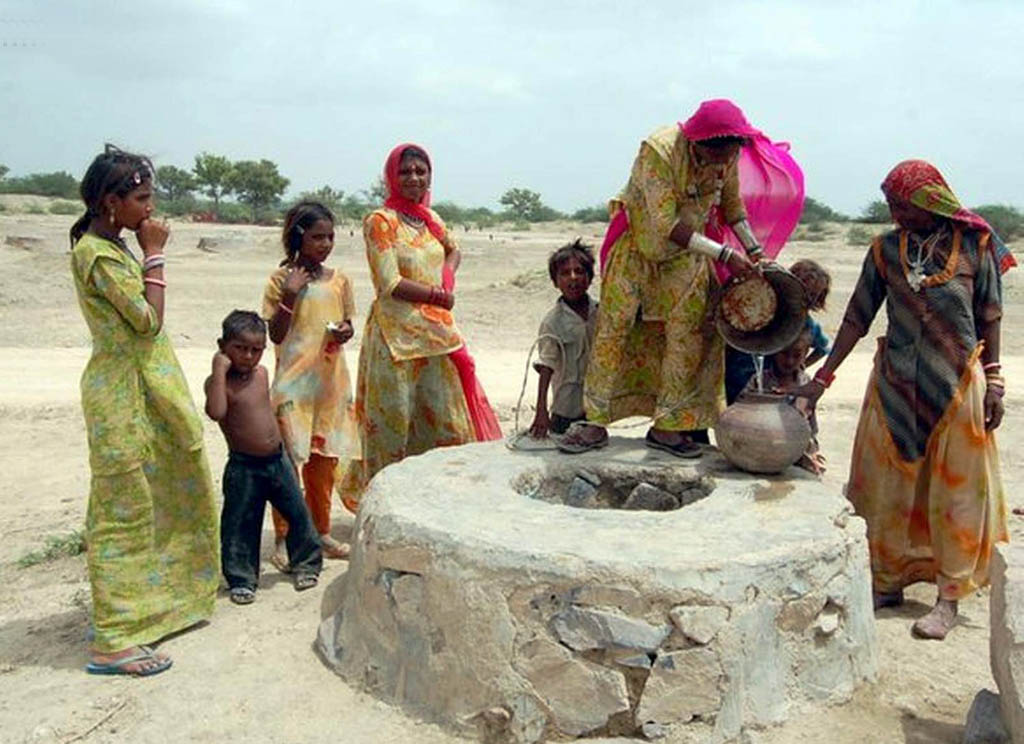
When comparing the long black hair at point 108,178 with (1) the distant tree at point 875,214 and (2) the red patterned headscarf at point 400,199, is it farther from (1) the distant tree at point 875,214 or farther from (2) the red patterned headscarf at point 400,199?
(1) the distant tree at point 875,214

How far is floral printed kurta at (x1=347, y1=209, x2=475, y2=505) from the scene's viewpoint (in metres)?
4.67

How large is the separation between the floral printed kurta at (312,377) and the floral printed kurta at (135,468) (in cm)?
70

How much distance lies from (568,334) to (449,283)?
65 cm

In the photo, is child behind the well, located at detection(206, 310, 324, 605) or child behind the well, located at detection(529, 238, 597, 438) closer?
child behind the well, located at detection(206, 310, 324, 605)

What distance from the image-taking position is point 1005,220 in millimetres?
30922

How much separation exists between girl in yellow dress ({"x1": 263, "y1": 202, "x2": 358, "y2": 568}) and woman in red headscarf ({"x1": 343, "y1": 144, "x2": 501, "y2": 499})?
0.58 ft

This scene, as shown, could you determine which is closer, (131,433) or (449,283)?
(131,433)

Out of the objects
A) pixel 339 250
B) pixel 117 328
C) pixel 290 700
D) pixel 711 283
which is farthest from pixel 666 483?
pixel 339 250

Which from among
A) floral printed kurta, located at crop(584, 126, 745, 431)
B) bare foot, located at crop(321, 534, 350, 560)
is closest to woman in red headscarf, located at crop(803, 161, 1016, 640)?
floral printed kurta, located at crop(584, 126, 745, 431)

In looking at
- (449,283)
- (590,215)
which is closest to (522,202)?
(590,215)

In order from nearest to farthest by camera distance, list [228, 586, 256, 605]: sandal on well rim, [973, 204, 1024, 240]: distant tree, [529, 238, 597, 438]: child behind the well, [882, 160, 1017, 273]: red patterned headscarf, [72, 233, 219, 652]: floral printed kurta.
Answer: [72, 233, 219, 652]: floral printed kurta, [882, 160, 1017, 273]: red patterned headscarf, [228, 586, 256, 605]: sandal on well rim, [529, 238, 597, 438]: child behind the well, [973, 204, 1024, 240]: distant tree

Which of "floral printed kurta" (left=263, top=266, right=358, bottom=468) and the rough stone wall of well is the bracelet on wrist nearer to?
the rough stone wall of well

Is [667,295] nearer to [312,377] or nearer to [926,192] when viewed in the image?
[926,192]

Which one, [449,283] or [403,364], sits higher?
[449,283]
